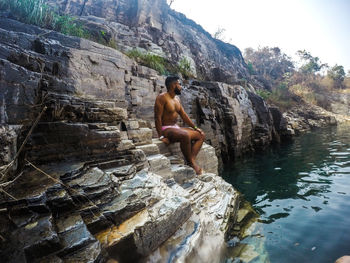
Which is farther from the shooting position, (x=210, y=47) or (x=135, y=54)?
(x=210, y=47)

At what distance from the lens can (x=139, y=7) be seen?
46.3 feet

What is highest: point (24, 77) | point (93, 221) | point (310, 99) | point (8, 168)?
point (310, 99)

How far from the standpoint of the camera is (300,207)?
3426mm

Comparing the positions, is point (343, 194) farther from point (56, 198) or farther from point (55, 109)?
Answer: point (55, 109)

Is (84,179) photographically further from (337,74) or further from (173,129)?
(337,74)

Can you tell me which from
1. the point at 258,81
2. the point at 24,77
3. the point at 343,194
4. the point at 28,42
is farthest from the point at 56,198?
the point at 258,81

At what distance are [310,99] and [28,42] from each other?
100ft

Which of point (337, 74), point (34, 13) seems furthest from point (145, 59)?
point (337, 74)

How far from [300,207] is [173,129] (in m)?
2.90

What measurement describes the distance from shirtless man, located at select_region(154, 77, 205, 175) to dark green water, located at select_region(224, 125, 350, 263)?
1.58 metres

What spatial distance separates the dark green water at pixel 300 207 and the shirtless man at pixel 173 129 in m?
1.58

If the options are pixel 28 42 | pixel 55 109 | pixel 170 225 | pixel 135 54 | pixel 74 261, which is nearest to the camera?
pixel 74 261

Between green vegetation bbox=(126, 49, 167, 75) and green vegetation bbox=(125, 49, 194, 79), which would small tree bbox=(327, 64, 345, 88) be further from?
green vegetation bbox=(126, 49, 167, 75)

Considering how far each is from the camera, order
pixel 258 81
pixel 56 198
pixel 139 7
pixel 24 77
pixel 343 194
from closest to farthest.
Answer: pixel 56 198 < pixel 24 77 < pixel 343 194 < pixel 139 7 < pixel 258 81
